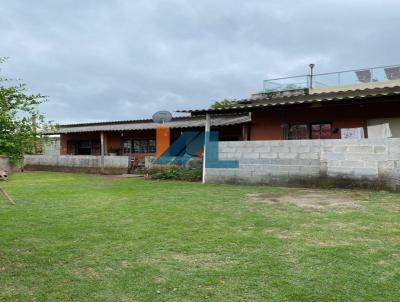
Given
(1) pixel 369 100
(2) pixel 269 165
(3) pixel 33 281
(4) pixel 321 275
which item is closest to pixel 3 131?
(3) pixel 33 281

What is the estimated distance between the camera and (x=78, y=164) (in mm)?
20562

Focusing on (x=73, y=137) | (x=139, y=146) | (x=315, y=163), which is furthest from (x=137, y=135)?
(x=315, y=163)

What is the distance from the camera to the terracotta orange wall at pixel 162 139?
21.5m

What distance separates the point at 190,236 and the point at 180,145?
15.0m

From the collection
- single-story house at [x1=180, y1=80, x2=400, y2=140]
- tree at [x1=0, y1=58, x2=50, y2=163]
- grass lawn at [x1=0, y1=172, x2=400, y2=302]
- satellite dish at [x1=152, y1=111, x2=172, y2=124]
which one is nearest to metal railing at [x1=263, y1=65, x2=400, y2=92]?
single-story house at [x1=180, y1=80, x2=400, y2=140]

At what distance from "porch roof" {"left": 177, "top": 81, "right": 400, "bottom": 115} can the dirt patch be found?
3057mm

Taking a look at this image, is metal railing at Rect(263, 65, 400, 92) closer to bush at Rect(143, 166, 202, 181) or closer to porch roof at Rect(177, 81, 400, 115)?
porch roof at Rect(177, 81, 400, 115)

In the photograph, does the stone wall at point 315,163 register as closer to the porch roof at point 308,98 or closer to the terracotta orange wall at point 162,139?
the porch roof at point 308,98

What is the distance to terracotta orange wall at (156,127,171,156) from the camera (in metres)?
21.5

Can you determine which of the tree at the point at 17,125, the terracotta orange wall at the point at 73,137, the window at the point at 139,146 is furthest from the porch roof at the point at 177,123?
the tree at the point at 17,125

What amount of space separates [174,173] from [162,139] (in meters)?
6.89

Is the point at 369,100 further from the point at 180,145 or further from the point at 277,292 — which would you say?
the point at 180,145

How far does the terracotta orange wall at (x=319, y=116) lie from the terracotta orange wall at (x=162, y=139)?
6.99 metres

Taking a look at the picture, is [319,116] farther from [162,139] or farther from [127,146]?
[127,146]
